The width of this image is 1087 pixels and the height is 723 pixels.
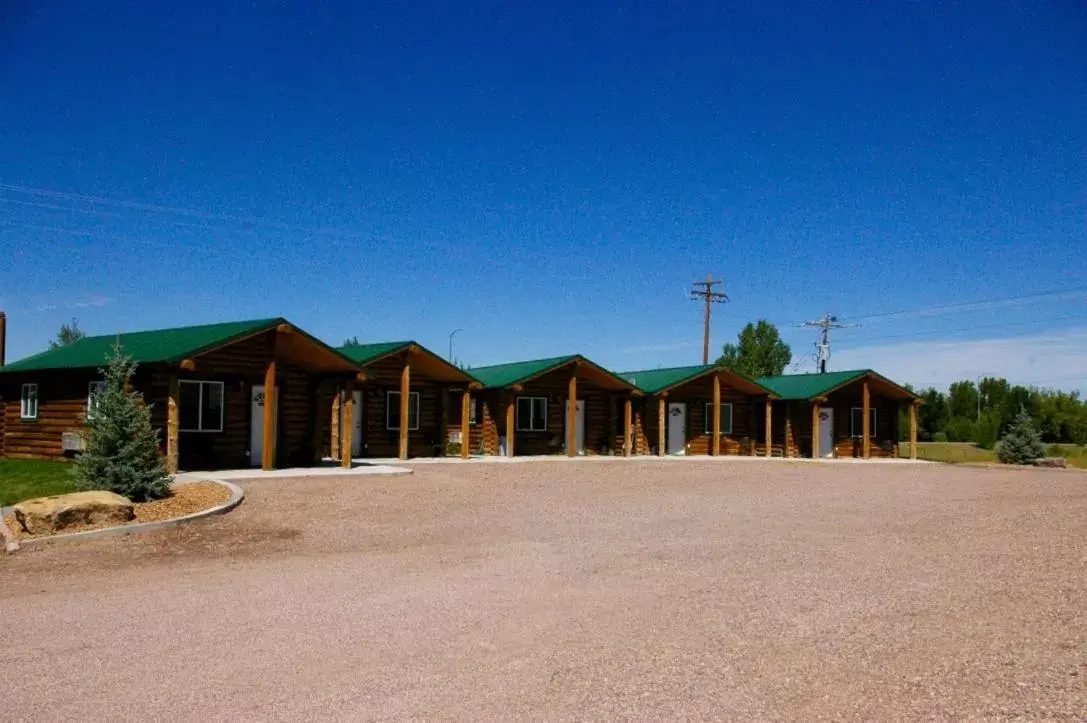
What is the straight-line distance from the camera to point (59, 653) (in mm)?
6633

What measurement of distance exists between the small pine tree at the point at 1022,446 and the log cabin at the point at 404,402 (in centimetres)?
2069

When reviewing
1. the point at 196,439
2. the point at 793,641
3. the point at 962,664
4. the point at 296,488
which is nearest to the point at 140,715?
the point at 793,641

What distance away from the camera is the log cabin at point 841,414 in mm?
36500

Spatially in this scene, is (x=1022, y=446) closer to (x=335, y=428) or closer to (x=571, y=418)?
(x=571, y=418)

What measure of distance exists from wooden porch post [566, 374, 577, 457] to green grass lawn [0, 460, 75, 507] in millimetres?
15269

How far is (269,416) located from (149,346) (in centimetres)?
360

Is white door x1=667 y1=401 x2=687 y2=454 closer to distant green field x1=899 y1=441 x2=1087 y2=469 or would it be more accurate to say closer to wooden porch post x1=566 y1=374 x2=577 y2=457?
wooden porch post x1=566 y1=374 x2=577 y2=457

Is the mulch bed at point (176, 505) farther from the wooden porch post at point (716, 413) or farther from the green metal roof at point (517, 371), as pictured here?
the wooden porch post at point (716, 413)

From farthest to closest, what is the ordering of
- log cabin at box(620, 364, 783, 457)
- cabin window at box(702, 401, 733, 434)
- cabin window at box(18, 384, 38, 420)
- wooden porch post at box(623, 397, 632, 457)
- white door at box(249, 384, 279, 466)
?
cabin window at box(702, 401, 733, 434)
log cabin at box(620, 364, 783, 457)
wooden porch post at box(623, 397, 632, 457)
cabin window at box(18, 384, 38, 420)
white door at box(249, 384, 279, 466)

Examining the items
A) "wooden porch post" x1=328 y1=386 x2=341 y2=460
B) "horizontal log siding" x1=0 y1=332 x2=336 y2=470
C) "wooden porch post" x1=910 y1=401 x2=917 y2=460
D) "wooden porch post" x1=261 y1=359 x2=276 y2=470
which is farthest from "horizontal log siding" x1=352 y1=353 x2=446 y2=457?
"wooden porch post" x1=910 y1=401 x2=917 y2=460

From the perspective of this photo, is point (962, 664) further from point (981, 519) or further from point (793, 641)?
point (981, 519)

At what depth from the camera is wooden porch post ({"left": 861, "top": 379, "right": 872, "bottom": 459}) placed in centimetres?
3662

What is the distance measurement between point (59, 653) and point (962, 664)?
617cm

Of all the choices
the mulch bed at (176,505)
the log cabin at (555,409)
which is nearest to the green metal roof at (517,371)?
the log cabin at (555,409)
